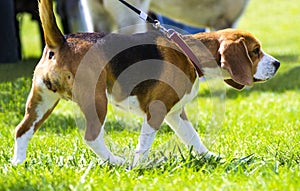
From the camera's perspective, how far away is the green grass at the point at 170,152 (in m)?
3.29

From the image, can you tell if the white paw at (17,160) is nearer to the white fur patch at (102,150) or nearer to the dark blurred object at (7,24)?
the white fur patch at (102,150)

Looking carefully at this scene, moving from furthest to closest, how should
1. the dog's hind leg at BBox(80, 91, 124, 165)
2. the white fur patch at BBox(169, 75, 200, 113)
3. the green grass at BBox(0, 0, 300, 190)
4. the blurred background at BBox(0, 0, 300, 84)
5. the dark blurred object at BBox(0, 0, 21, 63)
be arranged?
the dark blurred object at BBox(0, 0, 21, 63)
the blurred background at BBox(0, 0, 300, 84)
the white fur patch at BBox(169, 75, 200, 113)
the dog's hind leg at BBox(80, 91, 124, 165)
the green grass at BBox(0, 0, 300, 190)

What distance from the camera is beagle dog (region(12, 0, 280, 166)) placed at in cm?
361

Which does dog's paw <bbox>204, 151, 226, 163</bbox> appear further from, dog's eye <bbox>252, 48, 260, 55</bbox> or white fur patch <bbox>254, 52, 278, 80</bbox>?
dog's eye <bbox>252, 48, 260, 55</bbox>

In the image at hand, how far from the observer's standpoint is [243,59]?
3941mm

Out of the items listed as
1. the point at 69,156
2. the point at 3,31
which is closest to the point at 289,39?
the point at 3,31

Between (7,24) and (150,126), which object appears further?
(7,24)

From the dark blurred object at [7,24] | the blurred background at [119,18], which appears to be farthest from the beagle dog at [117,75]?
the dark blurred object at [7,24]

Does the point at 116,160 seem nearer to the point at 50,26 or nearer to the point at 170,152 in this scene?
the point at 170,152

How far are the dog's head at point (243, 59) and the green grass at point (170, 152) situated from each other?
0.38 meters

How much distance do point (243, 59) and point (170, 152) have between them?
0.70 m

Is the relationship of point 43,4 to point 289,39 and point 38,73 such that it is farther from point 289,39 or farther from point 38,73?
point 289,39

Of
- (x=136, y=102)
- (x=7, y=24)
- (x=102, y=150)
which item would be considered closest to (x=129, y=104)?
(x=136, y=102)

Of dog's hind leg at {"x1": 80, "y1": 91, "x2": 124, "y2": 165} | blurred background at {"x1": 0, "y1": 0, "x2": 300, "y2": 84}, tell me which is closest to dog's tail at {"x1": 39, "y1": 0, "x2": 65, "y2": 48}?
dog's hind leg at {"x1": 80, "y1": 91, "x2": 124, "y2": 165}
